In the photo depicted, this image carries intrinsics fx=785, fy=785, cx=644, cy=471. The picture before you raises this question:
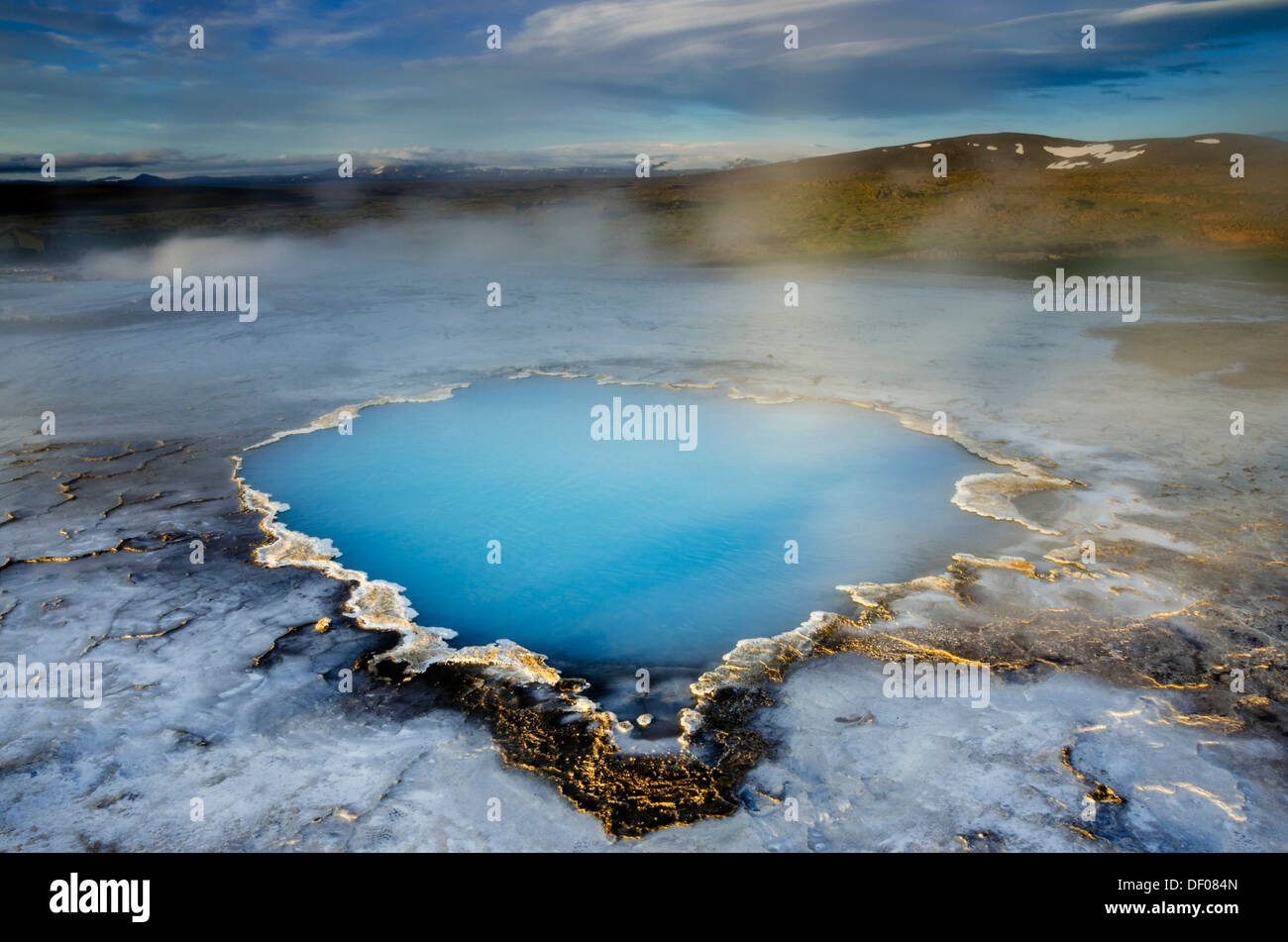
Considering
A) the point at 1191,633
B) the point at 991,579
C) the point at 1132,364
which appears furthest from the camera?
the point at 1132,364

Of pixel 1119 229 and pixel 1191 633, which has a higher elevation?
pixel 1119 229

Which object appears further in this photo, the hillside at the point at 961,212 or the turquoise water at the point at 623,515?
the hillside at the point at 961,212

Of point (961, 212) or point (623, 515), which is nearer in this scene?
point (623, 515)

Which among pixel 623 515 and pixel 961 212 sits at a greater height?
pixel 961 212

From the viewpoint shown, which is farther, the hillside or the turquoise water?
the hillside

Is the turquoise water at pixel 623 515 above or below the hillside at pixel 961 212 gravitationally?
below

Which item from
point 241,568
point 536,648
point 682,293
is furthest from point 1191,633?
point 682,293

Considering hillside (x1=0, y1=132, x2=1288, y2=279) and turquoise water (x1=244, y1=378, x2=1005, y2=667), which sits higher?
hillside (x1=0, y1=132, x2=1288, y2=279)
